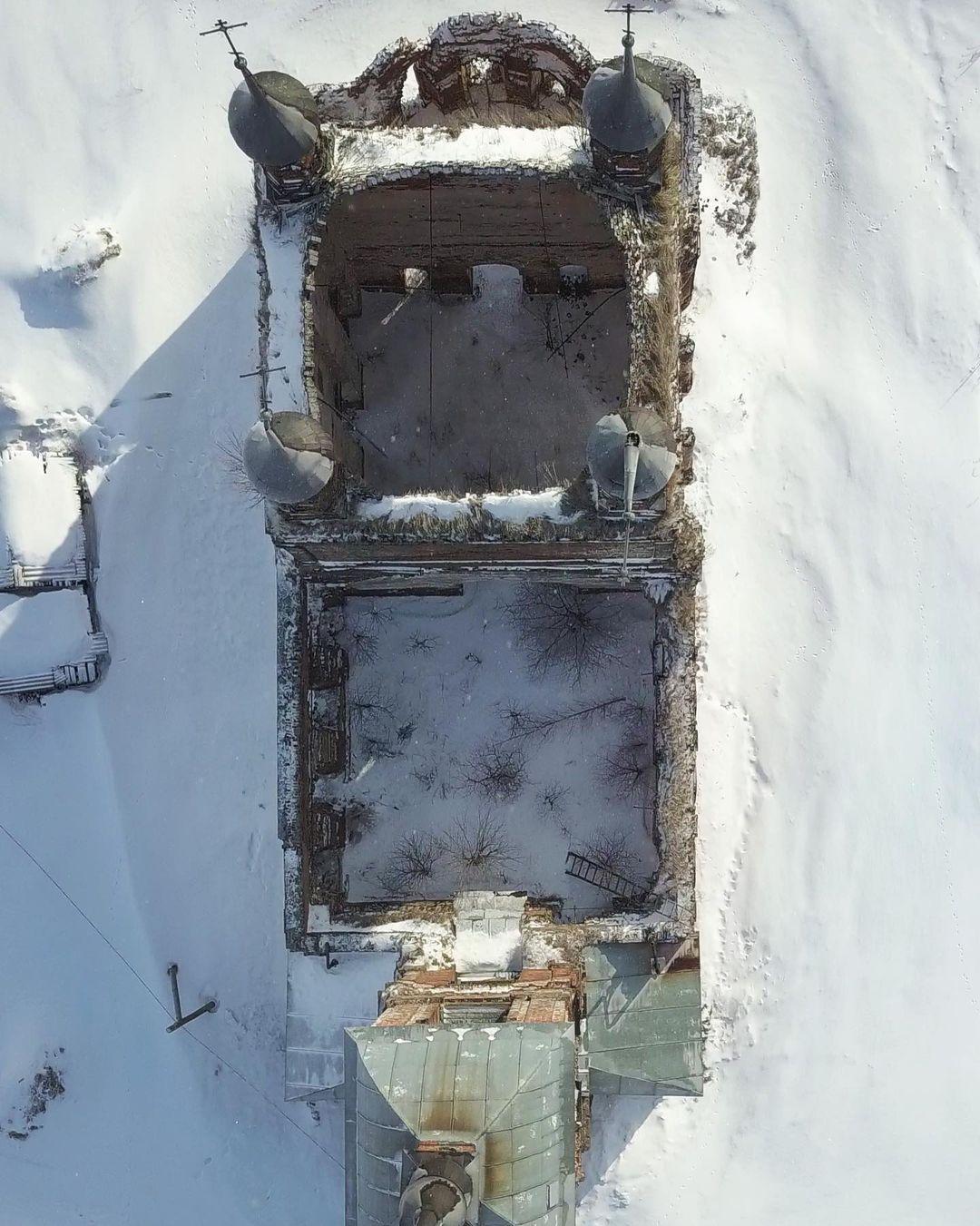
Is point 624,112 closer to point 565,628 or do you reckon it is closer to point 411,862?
point 565,628

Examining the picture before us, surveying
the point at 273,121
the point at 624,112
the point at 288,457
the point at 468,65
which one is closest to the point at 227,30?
the point at 468,65

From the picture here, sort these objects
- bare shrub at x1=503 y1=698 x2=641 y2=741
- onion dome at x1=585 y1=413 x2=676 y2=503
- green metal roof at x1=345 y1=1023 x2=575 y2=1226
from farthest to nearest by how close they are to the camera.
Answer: bare shrub at x1=503 y1=698 x2=641 y2=741 → onion dome at x1=585 y1=413 x2=676 y2=503 → green metal roof at x1=345 y1=1023 x2=575 y2=1226

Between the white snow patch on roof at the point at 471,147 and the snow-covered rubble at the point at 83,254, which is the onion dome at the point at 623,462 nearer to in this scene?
the white snow patch on roof at the point at 471,147

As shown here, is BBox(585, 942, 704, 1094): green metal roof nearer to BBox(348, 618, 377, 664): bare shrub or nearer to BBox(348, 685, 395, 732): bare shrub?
BBox(348, 685, 395, 732): bare shrub

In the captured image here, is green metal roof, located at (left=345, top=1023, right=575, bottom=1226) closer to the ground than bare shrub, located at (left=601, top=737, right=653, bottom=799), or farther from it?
closer to the ground

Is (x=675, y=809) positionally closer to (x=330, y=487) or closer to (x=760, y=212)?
(x=330, y=487)

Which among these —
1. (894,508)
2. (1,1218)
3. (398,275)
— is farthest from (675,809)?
(1,1218)

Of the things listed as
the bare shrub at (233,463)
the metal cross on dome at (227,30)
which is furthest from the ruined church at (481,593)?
the bare shrub at (233,463)

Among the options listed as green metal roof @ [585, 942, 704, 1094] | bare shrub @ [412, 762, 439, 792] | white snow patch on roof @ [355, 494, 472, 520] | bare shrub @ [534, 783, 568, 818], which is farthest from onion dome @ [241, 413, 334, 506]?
green metal roof @ [585, 942, 704, 1094]
